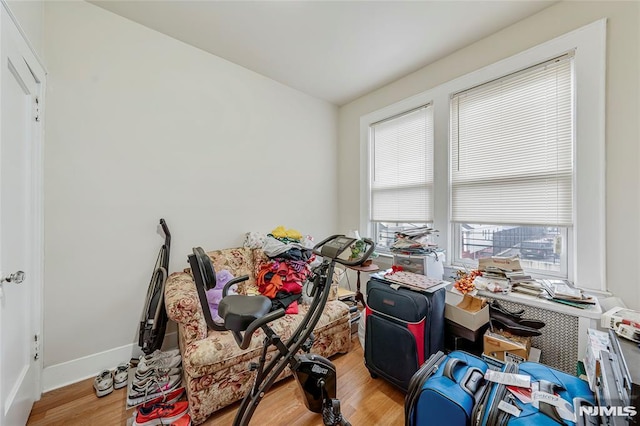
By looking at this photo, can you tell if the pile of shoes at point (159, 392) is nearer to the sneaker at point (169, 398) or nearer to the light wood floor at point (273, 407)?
the sneaker at point (169, 398)

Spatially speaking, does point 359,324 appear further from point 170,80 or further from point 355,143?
point 170,80

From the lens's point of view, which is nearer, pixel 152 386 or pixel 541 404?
pixel 541 404

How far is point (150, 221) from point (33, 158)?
78 cm

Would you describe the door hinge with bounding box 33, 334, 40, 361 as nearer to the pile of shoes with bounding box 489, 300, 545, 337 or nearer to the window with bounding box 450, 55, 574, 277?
the pile of shoes with bounding box 489, 300, 545, 337

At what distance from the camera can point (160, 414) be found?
1372 millimetres

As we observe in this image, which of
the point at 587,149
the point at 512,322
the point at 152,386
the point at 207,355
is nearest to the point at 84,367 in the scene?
the point at 152,386

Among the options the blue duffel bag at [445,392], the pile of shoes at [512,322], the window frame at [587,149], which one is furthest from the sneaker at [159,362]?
the window frame at [587,149]

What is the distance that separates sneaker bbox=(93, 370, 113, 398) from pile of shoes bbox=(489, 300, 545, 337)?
8.79ft

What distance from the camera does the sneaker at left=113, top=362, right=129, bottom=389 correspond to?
5.68ft

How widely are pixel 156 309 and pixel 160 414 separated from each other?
0.74m

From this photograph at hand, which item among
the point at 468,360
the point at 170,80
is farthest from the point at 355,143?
the point at 468,360

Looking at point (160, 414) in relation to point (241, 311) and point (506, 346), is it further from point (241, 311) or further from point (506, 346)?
point (506, 346)

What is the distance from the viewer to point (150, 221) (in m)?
2.07

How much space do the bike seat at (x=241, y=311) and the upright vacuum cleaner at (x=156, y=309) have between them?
1204 mm
